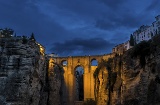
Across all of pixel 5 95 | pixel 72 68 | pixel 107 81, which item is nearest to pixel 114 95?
pixel 107 81

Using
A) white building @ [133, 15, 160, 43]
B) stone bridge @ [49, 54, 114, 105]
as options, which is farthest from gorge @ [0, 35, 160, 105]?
white building @ [133, 15, 160, 43]

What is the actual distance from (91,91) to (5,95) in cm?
2678

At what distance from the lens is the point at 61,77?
68000 millimetres

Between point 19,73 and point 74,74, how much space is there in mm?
25440

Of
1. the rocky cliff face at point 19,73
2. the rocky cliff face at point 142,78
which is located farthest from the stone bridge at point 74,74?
the rocky cliff face at point 142,78

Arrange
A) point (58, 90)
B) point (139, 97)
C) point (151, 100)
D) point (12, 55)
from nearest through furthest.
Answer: point (151, 100) → point (139, 97) → point (12, 55) → point (58, 90)

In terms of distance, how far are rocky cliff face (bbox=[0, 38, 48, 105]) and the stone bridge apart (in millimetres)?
14113

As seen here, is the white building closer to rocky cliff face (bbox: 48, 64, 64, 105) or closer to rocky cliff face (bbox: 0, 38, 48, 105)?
rocky cliff face (bbox: 48, 64, 64, 105)

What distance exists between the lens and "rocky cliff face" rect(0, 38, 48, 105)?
44906 millimetres

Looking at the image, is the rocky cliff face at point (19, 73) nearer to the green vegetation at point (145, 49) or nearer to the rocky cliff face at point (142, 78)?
the rocky cliff face at point (142, 78)

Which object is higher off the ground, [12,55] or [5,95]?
[12,55]

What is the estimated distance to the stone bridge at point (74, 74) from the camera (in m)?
66.7

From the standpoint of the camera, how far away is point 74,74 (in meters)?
70.1

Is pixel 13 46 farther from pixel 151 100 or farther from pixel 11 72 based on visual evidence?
pixel 151 100
